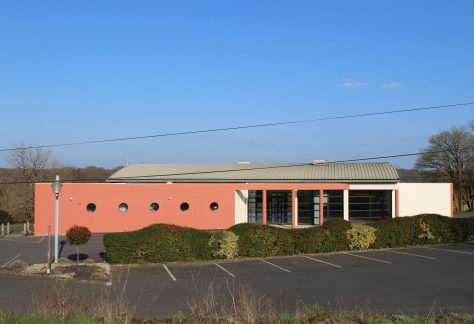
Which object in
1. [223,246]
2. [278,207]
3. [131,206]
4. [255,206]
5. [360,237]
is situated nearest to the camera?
[223,246]

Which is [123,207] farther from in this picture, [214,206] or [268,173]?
[268,173]

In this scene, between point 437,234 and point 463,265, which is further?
point 437,234

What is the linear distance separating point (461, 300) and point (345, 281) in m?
3.56

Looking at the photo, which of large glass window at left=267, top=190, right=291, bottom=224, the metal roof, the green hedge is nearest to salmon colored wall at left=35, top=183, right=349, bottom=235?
the metal roof

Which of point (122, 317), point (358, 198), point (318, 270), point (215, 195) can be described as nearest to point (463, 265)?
point (318, 270)

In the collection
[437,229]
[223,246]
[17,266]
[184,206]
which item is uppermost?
[184,206]

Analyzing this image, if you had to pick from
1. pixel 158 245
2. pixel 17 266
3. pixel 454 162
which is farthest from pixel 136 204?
pixel 454 162

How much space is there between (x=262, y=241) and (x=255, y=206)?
704 inches

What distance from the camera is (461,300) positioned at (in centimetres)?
1171

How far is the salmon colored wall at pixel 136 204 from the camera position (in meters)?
33.6

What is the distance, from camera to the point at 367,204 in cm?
3972

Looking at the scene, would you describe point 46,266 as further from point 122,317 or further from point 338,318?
point 338,318

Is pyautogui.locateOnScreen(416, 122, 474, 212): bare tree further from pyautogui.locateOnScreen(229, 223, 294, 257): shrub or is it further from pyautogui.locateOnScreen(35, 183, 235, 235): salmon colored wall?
pyautogui.locateOnScreen(229, 223, 294, 257): shrub

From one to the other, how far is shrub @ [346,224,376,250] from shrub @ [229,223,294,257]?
276cm
